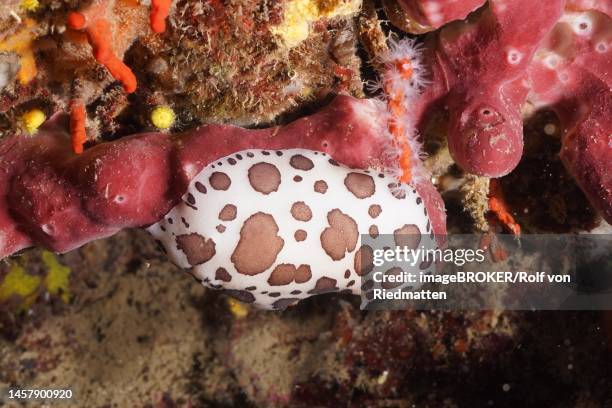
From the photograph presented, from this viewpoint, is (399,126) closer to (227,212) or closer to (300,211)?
(300,211)

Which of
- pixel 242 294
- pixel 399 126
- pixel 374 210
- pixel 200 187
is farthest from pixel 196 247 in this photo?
pixel 399 126

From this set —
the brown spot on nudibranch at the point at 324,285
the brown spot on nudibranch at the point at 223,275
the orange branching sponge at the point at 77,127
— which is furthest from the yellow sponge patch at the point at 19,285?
the brown spot on nudibranch at the point at 324,285

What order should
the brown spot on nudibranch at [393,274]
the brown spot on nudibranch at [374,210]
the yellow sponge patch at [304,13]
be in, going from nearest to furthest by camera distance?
the yellow sponge patch at [304,13] < the brown spot on nudibranch at [374,210] < the brown spot on nudibranch at [393,274]

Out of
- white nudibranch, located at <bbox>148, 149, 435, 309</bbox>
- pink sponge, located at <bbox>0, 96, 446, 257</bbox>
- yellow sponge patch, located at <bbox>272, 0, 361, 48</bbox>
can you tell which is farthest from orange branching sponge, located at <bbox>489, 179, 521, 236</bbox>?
yellow sponge patch, located at <bbox>272, 0, 361, 48</bbox>

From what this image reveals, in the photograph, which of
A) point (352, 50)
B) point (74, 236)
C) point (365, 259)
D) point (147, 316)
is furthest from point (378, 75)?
point (147, 316)

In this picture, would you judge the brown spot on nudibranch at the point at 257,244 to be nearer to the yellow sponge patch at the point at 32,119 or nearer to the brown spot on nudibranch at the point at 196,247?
the brown spot on nudibranch at the point at 196,247
